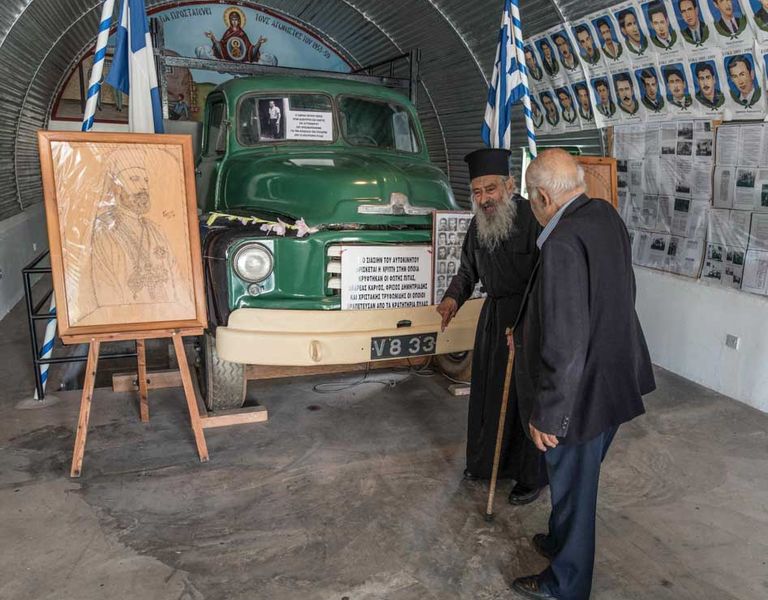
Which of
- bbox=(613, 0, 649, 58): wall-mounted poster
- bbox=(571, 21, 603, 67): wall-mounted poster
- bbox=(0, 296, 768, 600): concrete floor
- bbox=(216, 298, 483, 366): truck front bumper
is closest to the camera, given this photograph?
bbox=(0, 296, 768, 600): concrete floor

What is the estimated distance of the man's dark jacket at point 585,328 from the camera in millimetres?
1961

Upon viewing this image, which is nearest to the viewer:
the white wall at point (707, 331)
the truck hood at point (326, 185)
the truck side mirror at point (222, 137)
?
the truck hood at point (326, 185)

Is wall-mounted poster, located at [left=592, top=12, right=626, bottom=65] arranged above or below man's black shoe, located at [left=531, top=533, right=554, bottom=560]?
above

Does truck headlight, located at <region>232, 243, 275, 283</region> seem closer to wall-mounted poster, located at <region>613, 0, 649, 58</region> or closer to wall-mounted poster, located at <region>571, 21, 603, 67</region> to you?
wall-mounted poster, located at <region>613, 0, 649, 58</region>

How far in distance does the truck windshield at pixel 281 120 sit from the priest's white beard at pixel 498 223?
1.84 meters

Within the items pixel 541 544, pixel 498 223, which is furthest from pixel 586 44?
pixel 541 544

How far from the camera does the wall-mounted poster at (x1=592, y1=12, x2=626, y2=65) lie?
14.9ft

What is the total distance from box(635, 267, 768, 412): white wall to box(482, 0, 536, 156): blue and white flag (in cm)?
154

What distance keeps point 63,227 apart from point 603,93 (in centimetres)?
406

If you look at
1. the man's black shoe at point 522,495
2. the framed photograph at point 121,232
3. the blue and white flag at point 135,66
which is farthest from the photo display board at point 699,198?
the blue and white flag at point 135,66

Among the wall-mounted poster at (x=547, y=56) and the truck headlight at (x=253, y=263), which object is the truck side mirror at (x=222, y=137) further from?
the wall-mounted poster at (x=547, y=56)

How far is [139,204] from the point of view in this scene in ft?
9.94

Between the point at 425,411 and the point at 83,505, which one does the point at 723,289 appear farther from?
the point at 83,505

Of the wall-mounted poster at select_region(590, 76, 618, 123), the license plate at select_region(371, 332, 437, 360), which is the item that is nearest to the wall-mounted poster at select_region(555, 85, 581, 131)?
the wall-mounted poster at select_region(590, 76, 618, 123)
